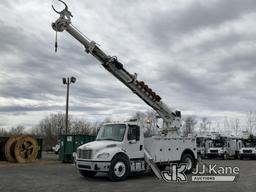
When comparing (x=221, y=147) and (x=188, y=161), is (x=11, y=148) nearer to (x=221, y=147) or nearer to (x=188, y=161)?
(x=188, y=161)

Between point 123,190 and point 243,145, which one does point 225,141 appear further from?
point 123,190

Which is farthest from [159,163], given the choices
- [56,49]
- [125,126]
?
[56,49]

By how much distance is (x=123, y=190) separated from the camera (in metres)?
13.0

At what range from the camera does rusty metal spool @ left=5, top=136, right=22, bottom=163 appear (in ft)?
85.9

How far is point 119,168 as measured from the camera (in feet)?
52.5

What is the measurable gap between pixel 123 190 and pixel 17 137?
1549cm

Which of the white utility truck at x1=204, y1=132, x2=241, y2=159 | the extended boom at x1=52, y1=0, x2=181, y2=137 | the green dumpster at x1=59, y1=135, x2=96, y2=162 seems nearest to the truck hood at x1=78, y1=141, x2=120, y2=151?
the extended boom at x1=52, y1=0, x2=181, y2=137

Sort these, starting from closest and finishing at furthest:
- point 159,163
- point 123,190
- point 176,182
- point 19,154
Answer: point 123,190 < point 176,182 < point 159,163 < point 19,154

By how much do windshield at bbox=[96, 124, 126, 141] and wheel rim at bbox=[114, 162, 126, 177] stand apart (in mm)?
1174

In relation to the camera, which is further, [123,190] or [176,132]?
[176,132]

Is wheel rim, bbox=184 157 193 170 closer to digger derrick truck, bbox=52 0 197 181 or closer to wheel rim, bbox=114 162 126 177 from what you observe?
digger derrick truck, bbox=52 0 197 181

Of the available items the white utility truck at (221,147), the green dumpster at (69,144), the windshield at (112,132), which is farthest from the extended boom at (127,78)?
the white utility truck at (221,147)

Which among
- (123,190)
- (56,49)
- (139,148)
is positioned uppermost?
(56,49)

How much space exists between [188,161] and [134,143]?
4.16m
